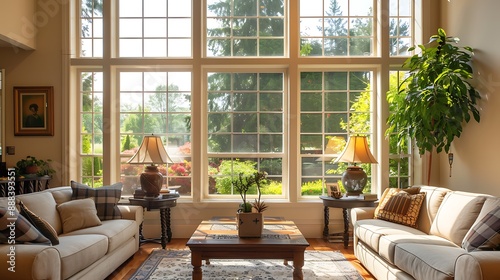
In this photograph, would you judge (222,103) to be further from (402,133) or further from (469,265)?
(469,265)

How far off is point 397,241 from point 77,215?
2986 millimetres

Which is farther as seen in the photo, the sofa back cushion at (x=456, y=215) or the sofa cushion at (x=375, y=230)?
the sofa cushion at (x=375, y=230)

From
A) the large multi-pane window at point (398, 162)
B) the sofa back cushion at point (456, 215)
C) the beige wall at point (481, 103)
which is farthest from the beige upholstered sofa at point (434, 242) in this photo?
the large multi-pane window at point (398, 162)

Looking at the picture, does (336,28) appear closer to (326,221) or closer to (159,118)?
(326,221)

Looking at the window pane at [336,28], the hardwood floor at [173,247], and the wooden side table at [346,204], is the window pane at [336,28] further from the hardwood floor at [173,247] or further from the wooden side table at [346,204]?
the hardwood floor at [173,247]

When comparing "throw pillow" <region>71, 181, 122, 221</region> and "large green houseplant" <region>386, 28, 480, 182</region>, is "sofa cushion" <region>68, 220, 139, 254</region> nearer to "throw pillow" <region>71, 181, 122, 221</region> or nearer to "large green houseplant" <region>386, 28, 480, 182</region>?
"throw pillow" <region>71, 181, 122, 221</region>

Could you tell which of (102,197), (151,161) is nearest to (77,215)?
(102,197)

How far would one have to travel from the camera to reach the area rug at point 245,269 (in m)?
4.16

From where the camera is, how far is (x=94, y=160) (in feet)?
20.2

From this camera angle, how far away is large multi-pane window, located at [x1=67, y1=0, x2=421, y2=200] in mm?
6129

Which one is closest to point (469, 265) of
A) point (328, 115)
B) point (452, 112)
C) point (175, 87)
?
point (452, 112)

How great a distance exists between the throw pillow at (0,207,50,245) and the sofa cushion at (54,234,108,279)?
193 millimetres

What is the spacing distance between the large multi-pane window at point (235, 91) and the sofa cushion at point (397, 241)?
7.50 feet

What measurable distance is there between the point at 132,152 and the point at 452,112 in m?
4.20
